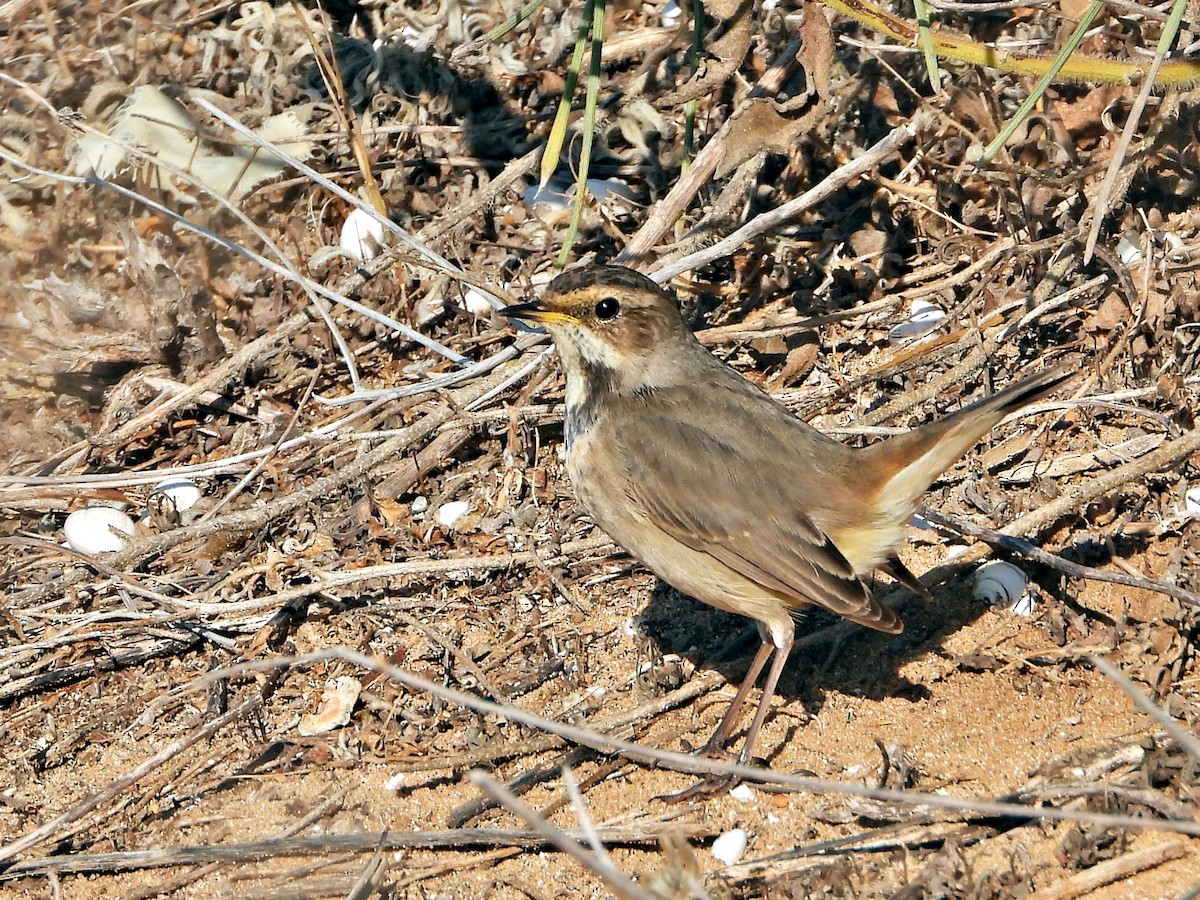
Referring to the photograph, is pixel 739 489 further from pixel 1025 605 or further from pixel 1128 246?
pixel 1128 246

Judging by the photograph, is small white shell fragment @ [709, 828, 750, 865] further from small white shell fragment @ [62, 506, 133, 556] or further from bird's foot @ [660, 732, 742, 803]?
small white shell fragment @ [62, 506, 133, 556]

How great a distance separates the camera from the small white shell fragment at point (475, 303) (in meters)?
7.43

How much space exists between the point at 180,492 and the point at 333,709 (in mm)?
1740

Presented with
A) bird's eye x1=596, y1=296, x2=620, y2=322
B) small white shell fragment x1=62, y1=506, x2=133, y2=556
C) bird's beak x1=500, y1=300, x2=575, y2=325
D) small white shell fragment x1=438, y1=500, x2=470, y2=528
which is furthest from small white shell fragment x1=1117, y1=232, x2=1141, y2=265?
small white shell fragment x1=62, y1=506, x2=133, y2=556

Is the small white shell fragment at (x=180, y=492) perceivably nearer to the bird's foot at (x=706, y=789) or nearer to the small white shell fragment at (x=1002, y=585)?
the bird's foot at (x=706, y=789)

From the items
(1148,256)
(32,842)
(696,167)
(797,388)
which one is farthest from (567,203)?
(32,842)

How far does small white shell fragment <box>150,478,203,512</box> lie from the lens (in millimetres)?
6926

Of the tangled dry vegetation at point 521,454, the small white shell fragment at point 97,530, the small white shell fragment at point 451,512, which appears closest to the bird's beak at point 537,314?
the tangled dry vegetation at point 521,454

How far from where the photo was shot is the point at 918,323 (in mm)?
7059

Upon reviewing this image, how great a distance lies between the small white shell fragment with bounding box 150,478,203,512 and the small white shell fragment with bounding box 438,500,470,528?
127 cm

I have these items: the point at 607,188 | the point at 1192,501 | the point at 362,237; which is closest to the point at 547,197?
the point at 607,188

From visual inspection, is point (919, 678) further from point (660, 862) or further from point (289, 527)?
point (289, 527)

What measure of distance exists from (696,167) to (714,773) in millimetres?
3161

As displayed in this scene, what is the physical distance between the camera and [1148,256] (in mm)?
6363
